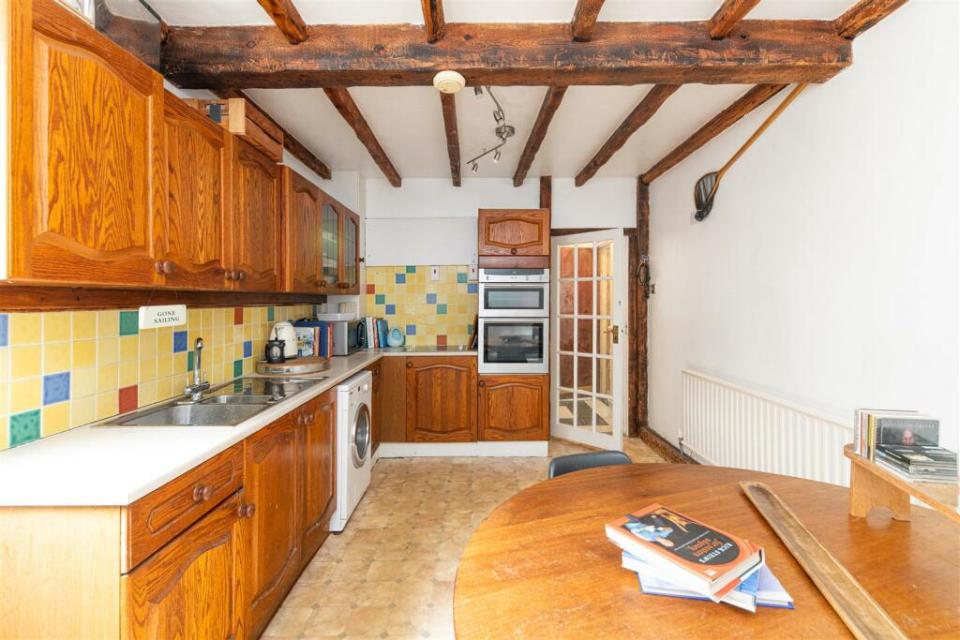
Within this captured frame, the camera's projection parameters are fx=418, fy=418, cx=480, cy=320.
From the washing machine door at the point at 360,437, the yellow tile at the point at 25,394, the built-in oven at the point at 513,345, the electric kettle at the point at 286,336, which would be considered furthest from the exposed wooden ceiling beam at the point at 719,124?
the yellow tile at the point at 25,394

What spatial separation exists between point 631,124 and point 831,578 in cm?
254

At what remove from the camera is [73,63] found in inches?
42.0

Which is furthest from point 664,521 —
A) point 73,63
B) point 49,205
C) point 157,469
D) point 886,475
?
point 73,63

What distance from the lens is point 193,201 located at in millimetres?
1563

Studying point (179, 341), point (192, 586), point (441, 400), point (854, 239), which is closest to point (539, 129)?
point (854, 239)

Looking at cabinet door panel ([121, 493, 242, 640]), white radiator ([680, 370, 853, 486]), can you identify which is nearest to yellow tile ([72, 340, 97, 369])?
cabinet door panel ([121, 493, 242, 640])

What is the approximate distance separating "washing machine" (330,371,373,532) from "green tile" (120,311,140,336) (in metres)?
0.97

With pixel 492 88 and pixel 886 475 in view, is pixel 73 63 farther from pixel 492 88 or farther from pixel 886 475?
pixel 886 475

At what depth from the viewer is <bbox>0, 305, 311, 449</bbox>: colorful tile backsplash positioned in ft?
4.01

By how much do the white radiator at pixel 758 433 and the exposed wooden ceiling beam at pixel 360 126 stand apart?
2770 millimetres

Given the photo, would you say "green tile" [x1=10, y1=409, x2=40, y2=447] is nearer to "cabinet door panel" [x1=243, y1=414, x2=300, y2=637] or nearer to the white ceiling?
"cabinet door panel" [x1=243, y1=414, x2=300, y2=637]

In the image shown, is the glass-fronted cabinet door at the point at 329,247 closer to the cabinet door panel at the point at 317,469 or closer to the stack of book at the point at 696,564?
the cabinet door panel at the point at 317,469

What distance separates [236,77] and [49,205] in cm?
119

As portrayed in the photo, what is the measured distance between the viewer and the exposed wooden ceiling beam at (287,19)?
1.60 meters
